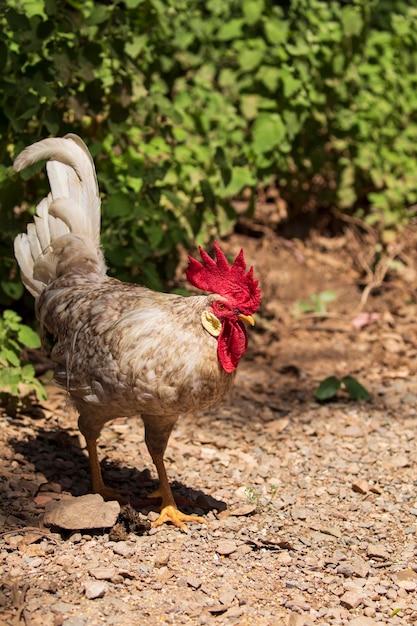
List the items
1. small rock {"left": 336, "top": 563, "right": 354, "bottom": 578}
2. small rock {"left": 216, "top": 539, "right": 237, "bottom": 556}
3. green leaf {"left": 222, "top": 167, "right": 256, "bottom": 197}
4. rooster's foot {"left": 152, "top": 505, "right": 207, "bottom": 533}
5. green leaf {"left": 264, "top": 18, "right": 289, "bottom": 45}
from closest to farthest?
small rock {"left": 336, "top": 563, "right": 354, "bottom": 578} → small rock {"left": 216, "top": 539, "right": 237, "bottom": 556} → rooster's foot {"left": 152, "top": 505, "right": 207, "bottom": 533} → green leaf {"left": 222, "top": 167, "right": 256, "bottom": 197} → green leaf {"left": 264, "top": 18, "right": 289, "bottom": 45}

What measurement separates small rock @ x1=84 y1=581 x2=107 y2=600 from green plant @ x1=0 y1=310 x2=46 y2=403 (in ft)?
5.82

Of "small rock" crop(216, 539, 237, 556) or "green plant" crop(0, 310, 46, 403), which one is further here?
"green plant" crop(0, 310, 46, 403)

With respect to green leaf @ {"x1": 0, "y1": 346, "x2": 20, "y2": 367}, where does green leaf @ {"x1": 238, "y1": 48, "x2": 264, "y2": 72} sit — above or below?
above

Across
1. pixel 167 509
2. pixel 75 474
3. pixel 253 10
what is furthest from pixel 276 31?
pixel 167 509

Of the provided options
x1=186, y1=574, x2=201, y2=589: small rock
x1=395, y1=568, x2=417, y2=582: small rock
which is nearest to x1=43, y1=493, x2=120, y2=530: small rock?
x1=186, y1=574, x2=201, y2=589: small rock

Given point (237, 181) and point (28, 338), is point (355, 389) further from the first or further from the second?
point (28, 338)

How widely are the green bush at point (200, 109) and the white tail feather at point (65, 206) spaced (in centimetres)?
33

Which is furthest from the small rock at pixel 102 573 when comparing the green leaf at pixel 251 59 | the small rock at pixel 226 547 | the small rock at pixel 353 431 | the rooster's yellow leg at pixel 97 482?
the green leaf at pixel 251 59

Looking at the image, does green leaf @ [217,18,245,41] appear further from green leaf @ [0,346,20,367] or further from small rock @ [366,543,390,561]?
small rock @ [366,543,390,561]

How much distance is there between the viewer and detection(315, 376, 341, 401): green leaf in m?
5.93

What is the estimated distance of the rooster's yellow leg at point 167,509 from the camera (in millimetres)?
4387

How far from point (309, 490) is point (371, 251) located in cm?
375

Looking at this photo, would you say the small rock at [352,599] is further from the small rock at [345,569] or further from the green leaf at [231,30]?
the green leaf at [231,30]

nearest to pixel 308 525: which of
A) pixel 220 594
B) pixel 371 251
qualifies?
pixel 220 594
